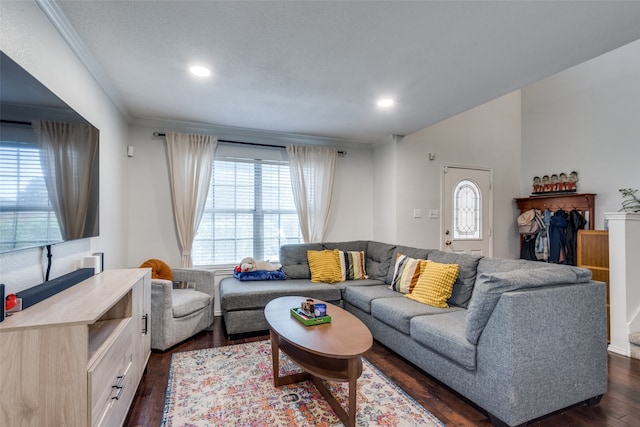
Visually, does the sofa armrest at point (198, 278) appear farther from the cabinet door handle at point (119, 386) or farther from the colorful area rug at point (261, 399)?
the cabinet door handle at point (119, 386)

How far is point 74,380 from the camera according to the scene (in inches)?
46.9

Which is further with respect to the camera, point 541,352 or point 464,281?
point 464,281

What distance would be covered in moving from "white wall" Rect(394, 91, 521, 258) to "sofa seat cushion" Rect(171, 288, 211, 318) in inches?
102

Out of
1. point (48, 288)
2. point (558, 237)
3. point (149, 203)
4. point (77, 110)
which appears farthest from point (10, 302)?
point (558, 237)

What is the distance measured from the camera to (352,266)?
3.90 m

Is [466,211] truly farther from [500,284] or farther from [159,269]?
[159,269]

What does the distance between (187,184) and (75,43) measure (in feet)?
6.18

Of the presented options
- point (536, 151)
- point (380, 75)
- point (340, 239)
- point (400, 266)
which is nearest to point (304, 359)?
point (400, 266)

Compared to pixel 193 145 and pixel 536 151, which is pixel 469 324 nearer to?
pixel 193 145

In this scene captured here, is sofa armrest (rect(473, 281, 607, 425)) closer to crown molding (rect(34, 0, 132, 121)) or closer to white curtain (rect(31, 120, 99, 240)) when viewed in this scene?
white curtain (rect(31, 120, 99, 240))

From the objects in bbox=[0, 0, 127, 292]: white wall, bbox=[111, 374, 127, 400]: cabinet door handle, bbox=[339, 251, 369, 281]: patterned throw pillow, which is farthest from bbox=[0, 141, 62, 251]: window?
bbox=[339, 251, 369, 281]: patterned throw pillow

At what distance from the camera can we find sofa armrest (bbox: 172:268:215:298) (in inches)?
134

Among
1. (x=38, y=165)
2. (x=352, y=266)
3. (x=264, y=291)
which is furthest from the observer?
(x=352, y=266)

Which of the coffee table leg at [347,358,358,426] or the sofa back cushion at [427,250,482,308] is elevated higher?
the sofa back cushion at [427,250,482,308]
